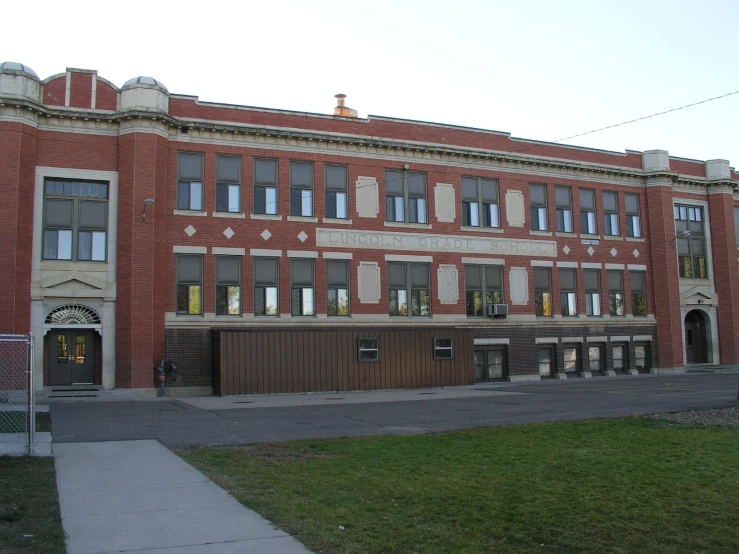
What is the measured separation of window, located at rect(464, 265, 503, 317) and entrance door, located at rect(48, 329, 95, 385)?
15.7 m

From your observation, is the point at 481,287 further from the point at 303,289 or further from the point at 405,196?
the point at 303,289

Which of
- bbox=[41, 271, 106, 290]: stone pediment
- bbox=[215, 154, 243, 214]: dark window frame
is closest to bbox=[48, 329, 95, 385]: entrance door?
bbox=[41, 271, 106, 290]: stone pediment

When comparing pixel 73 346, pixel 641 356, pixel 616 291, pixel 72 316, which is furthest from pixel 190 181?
pixel 641 356

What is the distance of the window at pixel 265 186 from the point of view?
27.5 metres

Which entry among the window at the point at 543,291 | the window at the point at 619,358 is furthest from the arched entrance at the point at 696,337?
the window at the point at 543,291

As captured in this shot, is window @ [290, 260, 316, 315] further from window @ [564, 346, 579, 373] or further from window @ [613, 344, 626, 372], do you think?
window @ [613, 344, 626, 372]

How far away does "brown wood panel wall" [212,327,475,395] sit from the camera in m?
24.7

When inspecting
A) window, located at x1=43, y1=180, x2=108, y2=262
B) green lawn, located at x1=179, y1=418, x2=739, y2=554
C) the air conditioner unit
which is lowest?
green lawn, located at x1=179, y1=418, x2=739, y2=554

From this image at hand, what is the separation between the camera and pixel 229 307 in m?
26.7

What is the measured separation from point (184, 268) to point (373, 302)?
25.5ft

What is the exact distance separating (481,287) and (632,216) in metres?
10.2

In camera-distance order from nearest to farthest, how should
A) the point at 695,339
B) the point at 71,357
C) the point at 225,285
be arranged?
the point at 71,357 → the point at 225,285 → the point at 695,339

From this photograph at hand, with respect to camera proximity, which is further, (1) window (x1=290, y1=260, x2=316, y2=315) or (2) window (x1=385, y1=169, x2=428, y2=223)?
(2) window (x1=385, y1=169, x2=428, y2=223)

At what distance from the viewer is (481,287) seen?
31422 millimetres
